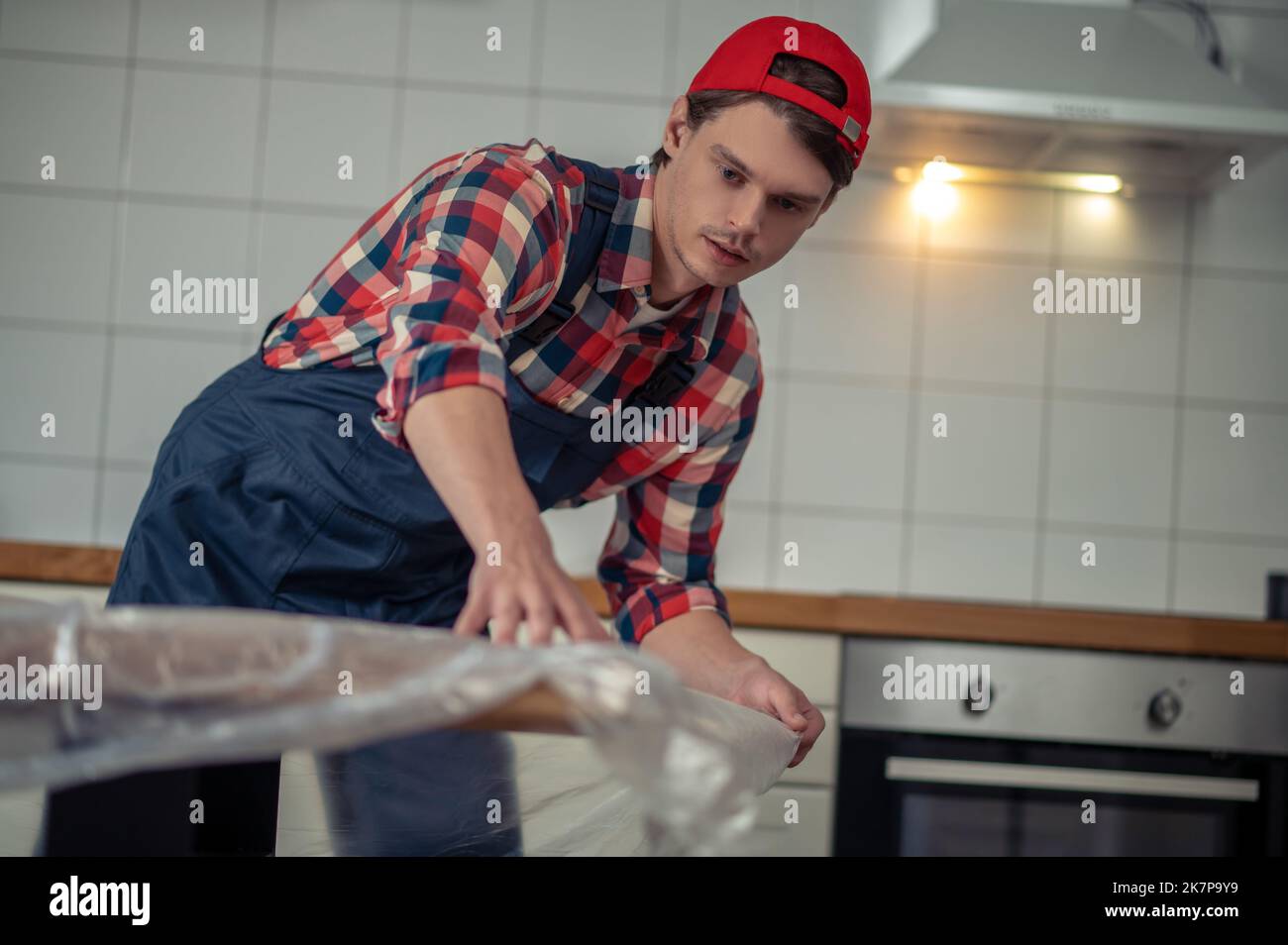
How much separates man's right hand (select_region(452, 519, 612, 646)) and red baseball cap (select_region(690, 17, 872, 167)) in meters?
0.42

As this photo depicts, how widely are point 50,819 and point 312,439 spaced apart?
32cm

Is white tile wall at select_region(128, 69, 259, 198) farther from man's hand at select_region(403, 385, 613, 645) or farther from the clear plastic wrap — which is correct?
the clear plastic wrap

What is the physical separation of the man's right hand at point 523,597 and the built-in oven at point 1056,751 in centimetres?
116

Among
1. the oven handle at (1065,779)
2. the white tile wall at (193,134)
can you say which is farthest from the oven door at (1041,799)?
the white tile wall at (193,134)

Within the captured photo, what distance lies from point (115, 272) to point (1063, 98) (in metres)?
1.49

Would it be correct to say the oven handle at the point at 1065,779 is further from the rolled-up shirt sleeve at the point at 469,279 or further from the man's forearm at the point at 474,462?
the man's forearm at the point at 474,462

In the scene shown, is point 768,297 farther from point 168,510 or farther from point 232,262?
point 168,510

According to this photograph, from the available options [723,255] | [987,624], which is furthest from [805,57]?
[987,624]

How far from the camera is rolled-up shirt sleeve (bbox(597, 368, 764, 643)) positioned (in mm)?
980

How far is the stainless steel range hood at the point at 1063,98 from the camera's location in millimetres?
1742

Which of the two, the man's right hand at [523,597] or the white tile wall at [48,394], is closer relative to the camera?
the man's right hand at [523,597]

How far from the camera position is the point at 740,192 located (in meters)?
0.82

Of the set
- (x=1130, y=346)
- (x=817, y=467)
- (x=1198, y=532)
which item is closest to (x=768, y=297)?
(x=817, y=467)
